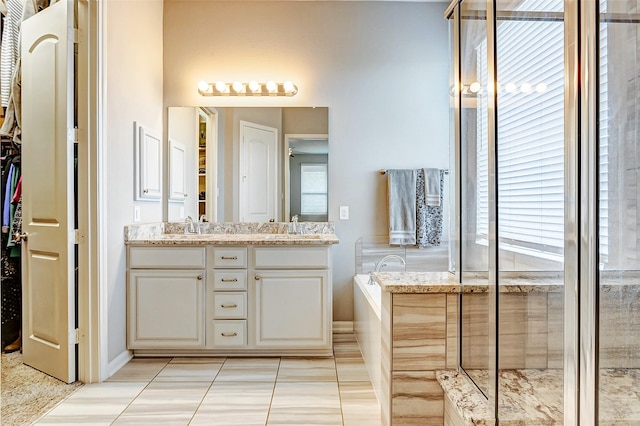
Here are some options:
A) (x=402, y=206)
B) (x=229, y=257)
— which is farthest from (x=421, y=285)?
(x=402, y=206)

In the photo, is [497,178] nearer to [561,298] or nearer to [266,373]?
[561,298]

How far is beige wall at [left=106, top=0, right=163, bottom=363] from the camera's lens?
2527 mm

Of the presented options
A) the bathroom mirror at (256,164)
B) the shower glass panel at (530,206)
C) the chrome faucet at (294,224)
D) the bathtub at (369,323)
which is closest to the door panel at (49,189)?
the bathroom mirror at (256,164)

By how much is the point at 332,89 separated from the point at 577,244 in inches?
110

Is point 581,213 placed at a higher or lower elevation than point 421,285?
higher

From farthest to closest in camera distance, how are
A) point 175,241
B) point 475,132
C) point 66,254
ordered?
point 175,241 → point 66,254 → point 475,132

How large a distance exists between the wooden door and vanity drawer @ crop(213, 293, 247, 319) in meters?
0.76

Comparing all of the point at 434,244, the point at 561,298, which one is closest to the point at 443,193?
the point at 434,244

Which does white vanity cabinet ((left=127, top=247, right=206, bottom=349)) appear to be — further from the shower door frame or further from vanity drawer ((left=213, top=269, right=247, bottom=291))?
the shower door frame

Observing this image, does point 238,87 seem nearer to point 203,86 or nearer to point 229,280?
point 203,86

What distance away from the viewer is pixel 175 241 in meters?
2.78

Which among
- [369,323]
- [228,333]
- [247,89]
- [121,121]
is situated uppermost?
[247,89]

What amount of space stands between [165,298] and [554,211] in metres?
2.47

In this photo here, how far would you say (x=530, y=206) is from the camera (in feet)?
3.68
